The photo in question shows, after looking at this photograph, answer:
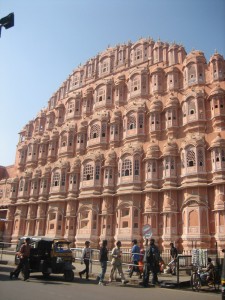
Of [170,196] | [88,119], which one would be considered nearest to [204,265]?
[170,196]

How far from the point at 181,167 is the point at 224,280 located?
1957 cm

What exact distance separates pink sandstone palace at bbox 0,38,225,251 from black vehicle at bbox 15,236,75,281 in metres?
13.2

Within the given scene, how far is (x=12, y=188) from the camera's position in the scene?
135 feet

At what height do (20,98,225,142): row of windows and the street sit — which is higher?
(20,98,225,142): row of windows

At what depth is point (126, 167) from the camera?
101 ft

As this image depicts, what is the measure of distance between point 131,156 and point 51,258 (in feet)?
56.6

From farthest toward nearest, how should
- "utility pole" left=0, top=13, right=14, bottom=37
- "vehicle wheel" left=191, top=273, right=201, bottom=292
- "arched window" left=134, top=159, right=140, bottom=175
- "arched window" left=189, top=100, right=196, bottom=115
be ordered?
"arched window" left=134, top=159, right=140, bottom=175 < "arched window" left=189, top=100, right=196, bottom=115 < "vehicle wheel" left=191, top=273, right=201, bottom=292 < "utility pole" left=0, top=13, right=14, bottom=37

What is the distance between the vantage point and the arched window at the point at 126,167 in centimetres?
3030

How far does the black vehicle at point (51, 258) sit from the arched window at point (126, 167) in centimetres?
1555

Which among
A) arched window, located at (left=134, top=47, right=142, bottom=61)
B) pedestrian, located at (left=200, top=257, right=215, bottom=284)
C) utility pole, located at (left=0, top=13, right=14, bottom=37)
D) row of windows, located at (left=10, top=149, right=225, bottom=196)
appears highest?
arched window, located at (left=134, top=47, right=142, bottom=61)

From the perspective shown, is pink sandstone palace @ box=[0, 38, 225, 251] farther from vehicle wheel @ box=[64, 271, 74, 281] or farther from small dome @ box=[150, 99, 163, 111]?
vehicle wheel @ box=[64, 271, 74, 281]

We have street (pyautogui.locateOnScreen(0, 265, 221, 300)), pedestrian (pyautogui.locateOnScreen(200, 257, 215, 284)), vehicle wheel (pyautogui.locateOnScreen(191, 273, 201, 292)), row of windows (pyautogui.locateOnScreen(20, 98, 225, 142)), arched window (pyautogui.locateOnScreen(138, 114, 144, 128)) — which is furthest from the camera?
arched window (pyautogui.locateOnScreen(138, 114, 144, 128))

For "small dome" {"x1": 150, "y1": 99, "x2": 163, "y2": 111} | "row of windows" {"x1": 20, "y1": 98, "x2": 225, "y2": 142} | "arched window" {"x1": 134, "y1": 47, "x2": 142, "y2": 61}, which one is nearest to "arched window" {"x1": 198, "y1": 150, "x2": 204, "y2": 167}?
"row of windows" {"x1": 20, "y1": 98, "x2": 225, "y2": 142}

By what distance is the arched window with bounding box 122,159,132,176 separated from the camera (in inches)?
1193
